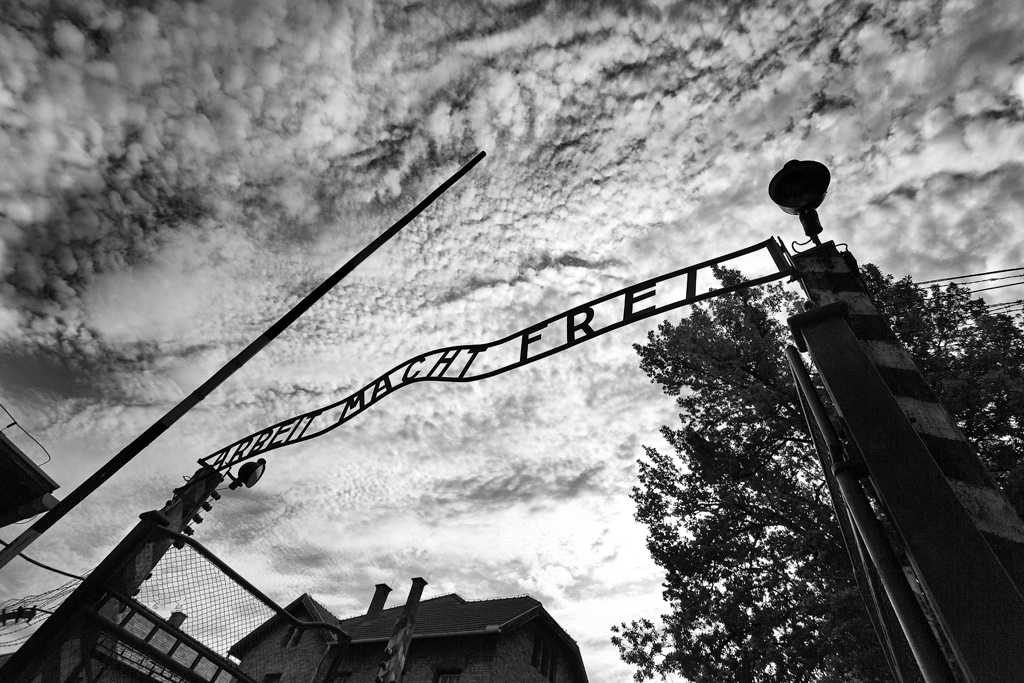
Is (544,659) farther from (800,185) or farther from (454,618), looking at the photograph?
(800,185)

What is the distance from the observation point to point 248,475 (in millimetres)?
6516

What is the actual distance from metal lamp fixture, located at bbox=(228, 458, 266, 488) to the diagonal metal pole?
7.28ft

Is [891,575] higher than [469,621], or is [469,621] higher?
[469,621]

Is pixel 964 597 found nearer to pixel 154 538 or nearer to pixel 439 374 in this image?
pixel 154 538

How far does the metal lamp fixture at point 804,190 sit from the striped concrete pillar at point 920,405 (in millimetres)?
255

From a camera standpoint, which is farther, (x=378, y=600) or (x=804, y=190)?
(x=378, y=600)

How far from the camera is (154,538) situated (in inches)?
99.6

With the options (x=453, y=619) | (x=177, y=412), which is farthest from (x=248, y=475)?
(x=453, y=619)

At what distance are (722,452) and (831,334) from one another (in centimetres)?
1172

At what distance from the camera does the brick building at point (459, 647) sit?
1401cm

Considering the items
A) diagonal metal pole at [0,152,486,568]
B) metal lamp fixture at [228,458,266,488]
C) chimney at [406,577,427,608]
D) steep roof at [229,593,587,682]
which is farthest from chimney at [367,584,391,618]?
diagonal metal pole at [0,152,486,568]

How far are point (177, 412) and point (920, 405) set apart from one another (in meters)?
5.11

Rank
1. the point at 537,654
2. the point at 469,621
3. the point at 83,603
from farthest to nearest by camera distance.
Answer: the point at 537,654, the point at 469,621, the point at 83,603

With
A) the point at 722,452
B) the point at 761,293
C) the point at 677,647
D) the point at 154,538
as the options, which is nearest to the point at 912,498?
the point at 154,538
